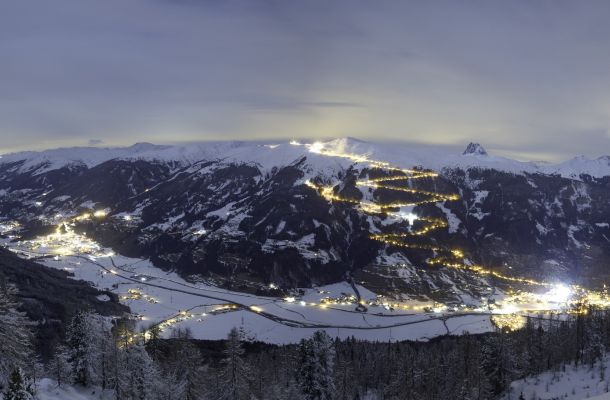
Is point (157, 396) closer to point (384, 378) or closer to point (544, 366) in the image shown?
point (384, 378)

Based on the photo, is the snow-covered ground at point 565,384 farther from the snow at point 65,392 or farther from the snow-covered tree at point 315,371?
the snow at point 65,392

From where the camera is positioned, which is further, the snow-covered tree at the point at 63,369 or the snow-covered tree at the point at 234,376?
the snow-covered tree at the point at 63,369

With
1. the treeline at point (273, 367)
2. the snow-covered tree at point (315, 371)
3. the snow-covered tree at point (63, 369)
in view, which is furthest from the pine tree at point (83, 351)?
the snow-covered tree at point (315, 371)

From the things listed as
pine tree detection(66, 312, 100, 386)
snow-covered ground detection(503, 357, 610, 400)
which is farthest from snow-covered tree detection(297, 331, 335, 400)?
snow-covered ground detection(503, 357, 610, 400)

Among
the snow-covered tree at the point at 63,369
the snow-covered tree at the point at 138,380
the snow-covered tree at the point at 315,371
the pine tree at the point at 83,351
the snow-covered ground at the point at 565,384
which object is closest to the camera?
the snow-covered tree at the point at 315,371

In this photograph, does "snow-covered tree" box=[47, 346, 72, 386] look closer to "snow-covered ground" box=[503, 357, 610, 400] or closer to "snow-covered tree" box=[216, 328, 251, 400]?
"snow-covered tree" box=[216, 328, 251, 400]

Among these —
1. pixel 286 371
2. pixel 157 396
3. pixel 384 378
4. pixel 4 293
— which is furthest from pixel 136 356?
pixel 384 378
